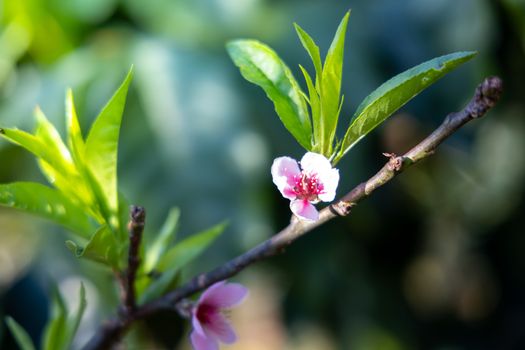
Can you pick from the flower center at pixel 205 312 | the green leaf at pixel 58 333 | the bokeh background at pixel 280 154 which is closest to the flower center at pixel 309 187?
the flower center at pixel 205 312

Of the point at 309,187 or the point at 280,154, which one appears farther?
the point at 280,154

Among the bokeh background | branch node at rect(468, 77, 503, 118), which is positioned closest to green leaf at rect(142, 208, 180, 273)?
branch node at rect(468, 77, 503, 118)

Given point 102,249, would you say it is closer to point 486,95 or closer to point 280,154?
point 486,95

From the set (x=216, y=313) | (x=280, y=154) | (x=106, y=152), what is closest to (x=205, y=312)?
(x=216, y=313)

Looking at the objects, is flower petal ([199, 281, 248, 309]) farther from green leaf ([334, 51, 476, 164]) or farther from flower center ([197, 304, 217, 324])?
green leaf ([334, 51, 476, 164])

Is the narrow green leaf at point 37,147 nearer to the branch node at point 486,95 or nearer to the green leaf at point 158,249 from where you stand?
the green leaf at point 158,249
